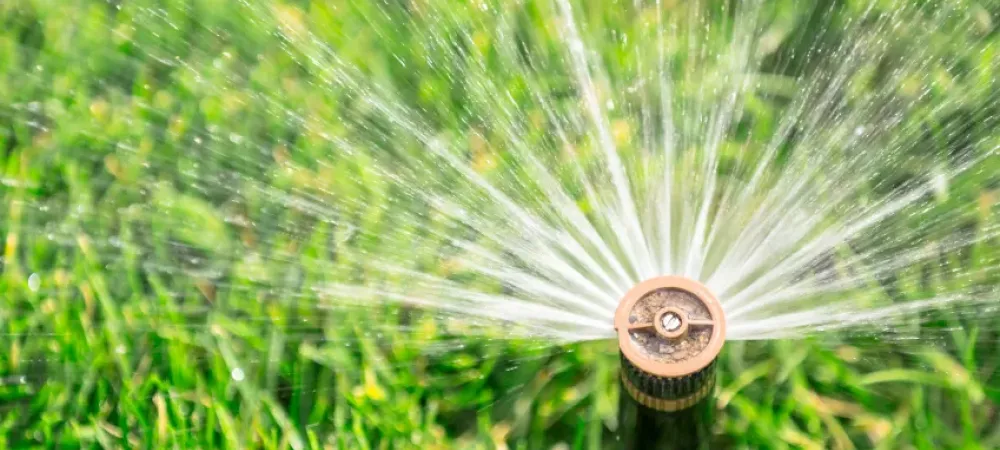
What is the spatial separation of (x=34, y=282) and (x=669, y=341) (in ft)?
4.22

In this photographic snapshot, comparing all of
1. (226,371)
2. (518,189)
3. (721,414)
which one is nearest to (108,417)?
(226,371)

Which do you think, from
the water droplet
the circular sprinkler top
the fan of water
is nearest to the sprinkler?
the circular sprinkler top

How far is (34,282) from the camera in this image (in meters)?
1.78

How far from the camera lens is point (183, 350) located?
166cm

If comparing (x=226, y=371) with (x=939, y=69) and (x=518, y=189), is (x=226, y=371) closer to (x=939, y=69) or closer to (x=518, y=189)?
(x=518, y=189)

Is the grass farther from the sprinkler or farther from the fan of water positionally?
the sprinkler

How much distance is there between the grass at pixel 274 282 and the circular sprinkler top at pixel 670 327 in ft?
1.85

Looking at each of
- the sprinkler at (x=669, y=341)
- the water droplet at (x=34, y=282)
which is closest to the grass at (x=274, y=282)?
the water droplet at (x=34, y=282)

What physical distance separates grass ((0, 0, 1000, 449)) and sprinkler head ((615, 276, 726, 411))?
21.2 inches

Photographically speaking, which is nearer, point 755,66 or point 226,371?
point 226,371

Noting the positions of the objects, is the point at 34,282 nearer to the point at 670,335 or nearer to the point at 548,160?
the point at 548,160

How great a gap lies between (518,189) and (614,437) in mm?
499

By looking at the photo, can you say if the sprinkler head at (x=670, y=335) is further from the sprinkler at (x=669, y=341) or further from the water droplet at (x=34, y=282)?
the water droplet at (x=34, y=282)

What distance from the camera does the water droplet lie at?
1768 millimetres
